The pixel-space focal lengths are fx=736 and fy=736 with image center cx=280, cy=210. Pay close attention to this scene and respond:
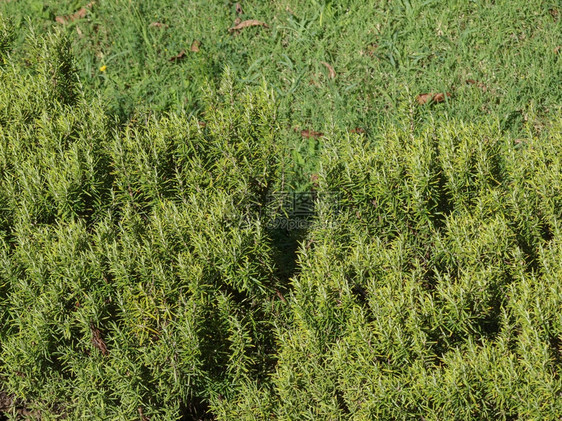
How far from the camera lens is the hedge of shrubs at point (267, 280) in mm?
2990

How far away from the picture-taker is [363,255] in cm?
328

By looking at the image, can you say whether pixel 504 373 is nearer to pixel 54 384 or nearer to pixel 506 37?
pixel 54 384

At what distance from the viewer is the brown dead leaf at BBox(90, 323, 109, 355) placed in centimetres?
336

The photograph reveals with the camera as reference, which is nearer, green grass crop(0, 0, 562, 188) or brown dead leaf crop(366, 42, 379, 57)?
green grass crop(0, 0, 562, 188)

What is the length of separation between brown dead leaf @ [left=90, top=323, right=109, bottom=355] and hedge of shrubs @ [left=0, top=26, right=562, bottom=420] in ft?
0.06

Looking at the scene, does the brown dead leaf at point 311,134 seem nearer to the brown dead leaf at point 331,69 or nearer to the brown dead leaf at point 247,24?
the brown dead leaf at point 331,69

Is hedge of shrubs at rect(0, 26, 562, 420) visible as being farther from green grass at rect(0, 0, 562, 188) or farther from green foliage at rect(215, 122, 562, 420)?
green grass at rect(0, 0, 562, 188)

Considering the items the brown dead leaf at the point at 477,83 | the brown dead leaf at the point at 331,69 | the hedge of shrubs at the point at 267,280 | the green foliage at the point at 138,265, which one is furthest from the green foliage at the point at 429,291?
the brown dead leaf at the point at 331,69

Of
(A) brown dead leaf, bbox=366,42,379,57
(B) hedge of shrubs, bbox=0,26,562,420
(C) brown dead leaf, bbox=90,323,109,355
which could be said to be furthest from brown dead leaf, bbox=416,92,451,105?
(C) brown dead leaf, bbox=90,323,109,355

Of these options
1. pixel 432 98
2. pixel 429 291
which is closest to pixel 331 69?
pixel 432 98

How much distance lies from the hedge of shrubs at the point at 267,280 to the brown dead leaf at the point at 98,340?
18 millimetres

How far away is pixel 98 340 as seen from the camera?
339 cm

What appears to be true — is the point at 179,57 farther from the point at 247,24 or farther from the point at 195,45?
the point at 247,24

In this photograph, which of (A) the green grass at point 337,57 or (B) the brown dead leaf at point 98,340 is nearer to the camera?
(B) the brown dead leaf at point 98,340
